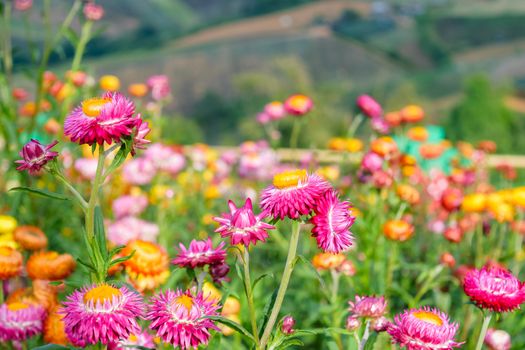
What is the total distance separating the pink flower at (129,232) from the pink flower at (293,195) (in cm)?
127

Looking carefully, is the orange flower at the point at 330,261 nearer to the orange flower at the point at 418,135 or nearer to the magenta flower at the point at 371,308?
the magenta flower at the point at 371,308

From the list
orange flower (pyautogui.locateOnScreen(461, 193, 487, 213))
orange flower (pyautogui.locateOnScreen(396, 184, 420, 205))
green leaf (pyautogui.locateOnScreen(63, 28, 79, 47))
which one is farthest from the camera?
green leaf (pyautogui.locateOnScreen(63, 28, 79, 47))

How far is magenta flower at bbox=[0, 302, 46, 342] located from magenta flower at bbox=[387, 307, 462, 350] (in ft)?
2.28

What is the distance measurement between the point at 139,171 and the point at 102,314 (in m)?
2.34

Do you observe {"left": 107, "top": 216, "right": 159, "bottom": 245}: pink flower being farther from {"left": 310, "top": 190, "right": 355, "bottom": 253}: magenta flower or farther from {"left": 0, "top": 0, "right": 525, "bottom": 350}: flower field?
{"left": 310, "top": 190, "right": 355, "bottom": 253}: magenta flower

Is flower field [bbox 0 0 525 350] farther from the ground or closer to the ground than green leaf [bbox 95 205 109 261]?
closer to the ground

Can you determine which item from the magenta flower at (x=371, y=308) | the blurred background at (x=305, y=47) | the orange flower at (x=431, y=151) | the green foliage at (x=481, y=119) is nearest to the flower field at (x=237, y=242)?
the magenta flower at (x=371, y=308)

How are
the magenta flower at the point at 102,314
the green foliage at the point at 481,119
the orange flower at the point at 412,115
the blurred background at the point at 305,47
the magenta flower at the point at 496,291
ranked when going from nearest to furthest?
the magenta flower at the point at 102,314, the magenta flower at the point at 496,291, the orange flower at the point at 412,115, the green foliage at the point at 481,119, the blurred background at the point at 305,47

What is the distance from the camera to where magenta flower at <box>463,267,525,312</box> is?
3.33 feet

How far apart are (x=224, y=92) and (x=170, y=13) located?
3.72 metres

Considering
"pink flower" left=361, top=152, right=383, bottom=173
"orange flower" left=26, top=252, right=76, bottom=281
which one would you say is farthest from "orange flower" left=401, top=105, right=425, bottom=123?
"orange flower" left=26, top=252, right=76, bottom=281

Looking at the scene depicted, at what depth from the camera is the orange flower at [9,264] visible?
1.37 m

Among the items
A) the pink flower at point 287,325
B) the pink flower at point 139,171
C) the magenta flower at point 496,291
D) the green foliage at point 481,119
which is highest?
the magenta flower at point 496,291

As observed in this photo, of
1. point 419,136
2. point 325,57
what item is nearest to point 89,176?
point 419,136
